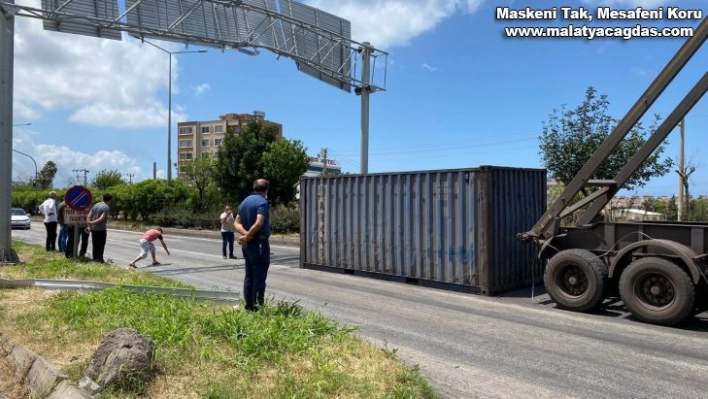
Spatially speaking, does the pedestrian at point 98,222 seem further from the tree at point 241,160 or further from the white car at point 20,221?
the white car at point 20,221

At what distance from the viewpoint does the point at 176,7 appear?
1432 centimetres

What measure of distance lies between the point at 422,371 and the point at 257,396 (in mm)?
1856

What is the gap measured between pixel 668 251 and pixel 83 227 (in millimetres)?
12088

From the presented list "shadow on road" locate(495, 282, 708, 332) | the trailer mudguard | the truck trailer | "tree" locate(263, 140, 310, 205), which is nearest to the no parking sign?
"shadow on road" locate(495, 282, 708, 332)

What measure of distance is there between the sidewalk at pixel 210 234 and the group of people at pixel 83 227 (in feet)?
28.5

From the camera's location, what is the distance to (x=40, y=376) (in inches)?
192

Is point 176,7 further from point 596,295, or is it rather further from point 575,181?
point 596,295

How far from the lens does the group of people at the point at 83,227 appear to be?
12.4 meters

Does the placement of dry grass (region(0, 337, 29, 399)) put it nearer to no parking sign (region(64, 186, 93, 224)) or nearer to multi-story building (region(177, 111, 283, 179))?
no parking sign (region(64, 186, 93, 224))

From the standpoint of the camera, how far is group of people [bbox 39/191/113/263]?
12391 mm

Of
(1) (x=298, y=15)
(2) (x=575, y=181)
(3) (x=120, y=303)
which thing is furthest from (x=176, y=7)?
(2) (x=575, y=181)

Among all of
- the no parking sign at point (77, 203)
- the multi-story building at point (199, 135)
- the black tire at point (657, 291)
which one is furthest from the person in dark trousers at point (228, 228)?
the multi-story building at point (199, 135)

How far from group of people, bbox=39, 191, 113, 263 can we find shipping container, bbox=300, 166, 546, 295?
4921mm

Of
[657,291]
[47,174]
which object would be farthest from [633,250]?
[47,174]
